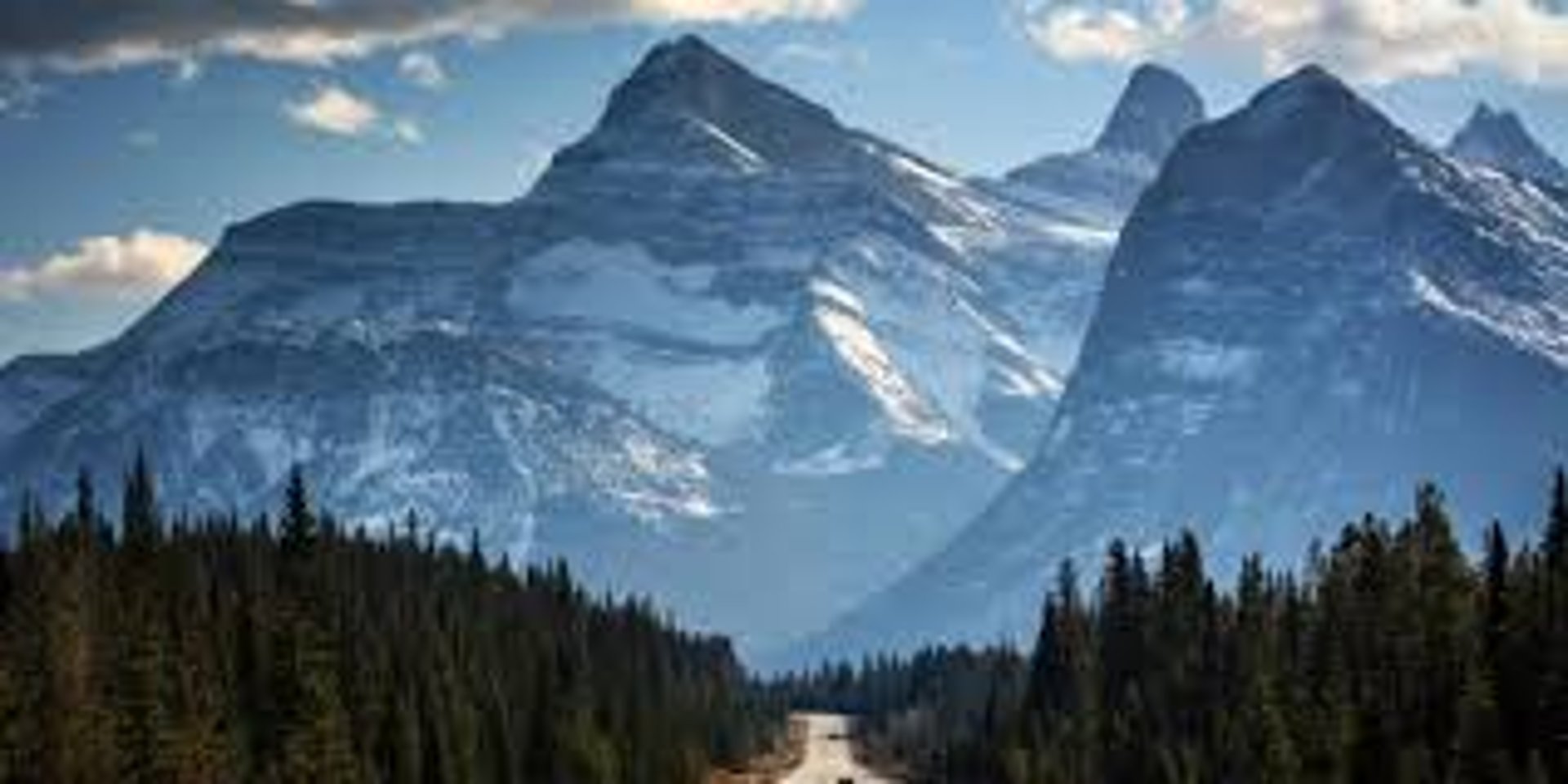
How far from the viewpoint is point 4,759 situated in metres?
198

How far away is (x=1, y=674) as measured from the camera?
654ft

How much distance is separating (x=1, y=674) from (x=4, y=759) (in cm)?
518
